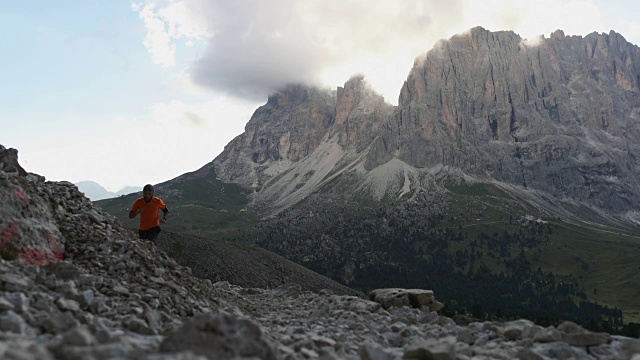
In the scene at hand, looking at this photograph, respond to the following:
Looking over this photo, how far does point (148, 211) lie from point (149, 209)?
18 cm

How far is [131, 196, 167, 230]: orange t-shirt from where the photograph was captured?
29319 mm

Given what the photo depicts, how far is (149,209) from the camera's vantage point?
29750 millimetres

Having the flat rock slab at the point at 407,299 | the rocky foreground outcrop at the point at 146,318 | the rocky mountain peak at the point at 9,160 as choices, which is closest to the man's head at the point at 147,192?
the rocky foreground outcrop at the point at 146,318

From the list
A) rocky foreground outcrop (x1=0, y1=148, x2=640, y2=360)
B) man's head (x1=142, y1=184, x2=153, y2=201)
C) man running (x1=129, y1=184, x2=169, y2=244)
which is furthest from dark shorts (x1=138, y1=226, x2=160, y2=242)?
rocky foreground outcrop (x1=0, y1=148, x2=640, y2=360)

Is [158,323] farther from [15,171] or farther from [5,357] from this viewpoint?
[15,171]

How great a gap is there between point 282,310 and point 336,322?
8.46 metres

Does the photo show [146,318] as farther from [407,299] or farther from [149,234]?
[407,299]

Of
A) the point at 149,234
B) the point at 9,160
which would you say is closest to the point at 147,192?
the point at 149,234

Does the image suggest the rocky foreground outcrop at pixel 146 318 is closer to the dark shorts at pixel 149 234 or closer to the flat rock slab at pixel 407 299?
the flat rock slab at pixel 407 299

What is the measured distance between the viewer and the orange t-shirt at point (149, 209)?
96.2 ft

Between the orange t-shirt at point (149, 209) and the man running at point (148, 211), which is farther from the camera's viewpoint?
the orange t-shirt at point (149, 209)

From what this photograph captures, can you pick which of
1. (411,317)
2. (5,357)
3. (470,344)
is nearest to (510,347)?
(470,344)

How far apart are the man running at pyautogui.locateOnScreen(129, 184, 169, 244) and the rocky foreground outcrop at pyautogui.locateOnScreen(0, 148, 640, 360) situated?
1902 mm

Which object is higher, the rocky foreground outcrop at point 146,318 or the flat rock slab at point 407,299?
the rocky foreground outcrop at point 146,318
